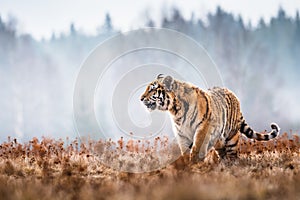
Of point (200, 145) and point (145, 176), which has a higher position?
point (200, 145)

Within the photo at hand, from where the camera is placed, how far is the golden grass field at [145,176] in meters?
5.04

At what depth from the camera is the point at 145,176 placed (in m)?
7.25

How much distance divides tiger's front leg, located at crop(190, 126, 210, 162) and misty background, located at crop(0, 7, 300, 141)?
19.6 metres

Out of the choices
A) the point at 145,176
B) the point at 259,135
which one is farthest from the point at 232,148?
the point at 145,176

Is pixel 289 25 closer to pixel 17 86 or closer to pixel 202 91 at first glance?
pixel 17 86

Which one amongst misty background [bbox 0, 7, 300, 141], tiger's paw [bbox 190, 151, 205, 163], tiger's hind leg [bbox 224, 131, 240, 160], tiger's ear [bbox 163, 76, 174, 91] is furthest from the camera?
misty background [bbox 0, 7, 300, 141]

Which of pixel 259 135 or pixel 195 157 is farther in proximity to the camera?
pixel 259 135

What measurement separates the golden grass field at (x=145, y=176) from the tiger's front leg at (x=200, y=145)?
16 centimetres

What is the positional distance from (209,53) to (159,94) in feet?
67.1

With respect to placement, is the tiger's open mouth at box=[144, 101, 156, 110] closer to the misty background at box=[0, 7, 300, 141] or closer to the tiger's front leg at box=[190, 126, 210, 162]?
the tiger's front leg at box=[190, 126, 210, 162]

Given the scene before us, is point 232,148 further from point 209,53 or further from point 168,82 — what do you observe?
point 209,53

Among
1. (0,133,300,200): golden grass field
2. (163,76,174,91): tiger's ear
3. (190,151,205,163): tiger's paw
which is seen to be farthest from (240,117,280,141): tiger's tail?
(163,76,174,91): tiger's ear

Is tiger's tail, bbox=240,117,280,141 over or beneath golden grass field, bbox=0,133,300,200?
over

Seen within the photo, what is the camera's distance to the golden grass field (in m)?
5.04
